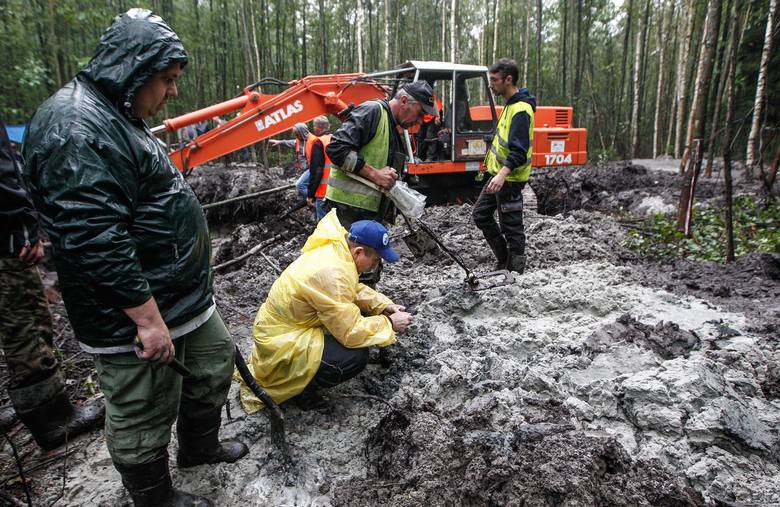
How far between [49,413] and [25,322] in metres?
0.52

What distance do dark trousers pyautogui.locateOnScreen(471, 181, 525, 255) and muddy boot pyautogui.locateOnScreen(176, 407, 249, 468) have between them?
3005mm

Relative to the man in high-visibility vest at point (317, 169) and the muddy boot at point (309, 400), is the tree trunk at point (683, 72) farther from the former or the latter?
the muddy boot at point (309, 400)

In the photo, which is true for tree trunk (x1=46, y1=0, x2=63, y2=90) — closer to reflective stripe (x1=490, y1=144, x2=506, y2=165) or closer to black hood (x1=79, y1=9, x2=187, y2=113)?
reflective stripe (x1=490, y1=144, x2=506, y2=165)

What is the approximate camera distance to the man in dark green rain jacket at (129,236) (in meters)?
1.43

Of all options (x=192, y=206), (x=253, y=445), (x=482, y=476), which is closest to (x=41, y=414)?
(x=253, y=445)

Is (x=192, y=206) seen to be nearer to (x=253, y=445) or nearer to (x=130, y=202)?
(x=130, y=202)

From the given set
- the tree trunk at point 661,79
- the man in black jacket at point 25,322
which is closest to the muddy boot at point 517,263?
the man in black jacket at point 25,322

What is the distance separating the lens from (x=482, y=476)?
6.00ft

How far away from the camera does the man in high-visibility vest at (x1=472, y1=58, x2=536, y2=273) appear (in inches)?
158

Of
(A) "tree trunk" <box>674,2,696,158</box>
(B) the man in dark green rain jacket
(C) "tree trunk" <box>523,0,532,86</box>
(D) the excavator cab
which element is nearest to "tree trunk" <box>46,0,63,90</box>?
(D) the excavator cab

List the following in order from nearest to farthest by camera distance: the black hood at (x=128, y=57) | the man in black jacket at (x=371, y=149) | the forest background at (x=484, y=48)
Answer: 1. the black hood at (x=128, y=57)
2. the man in black jacket at (x=371, y=149)
3. the forest background at (x=484, y=48)

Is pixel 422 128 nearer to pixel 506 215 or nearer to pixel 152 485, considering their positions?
pixel 506 215

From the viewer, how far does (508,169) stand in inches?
156

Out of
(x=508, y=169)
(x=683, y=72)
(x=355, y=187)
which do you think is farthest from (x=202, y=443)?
(x=683, y=72)
